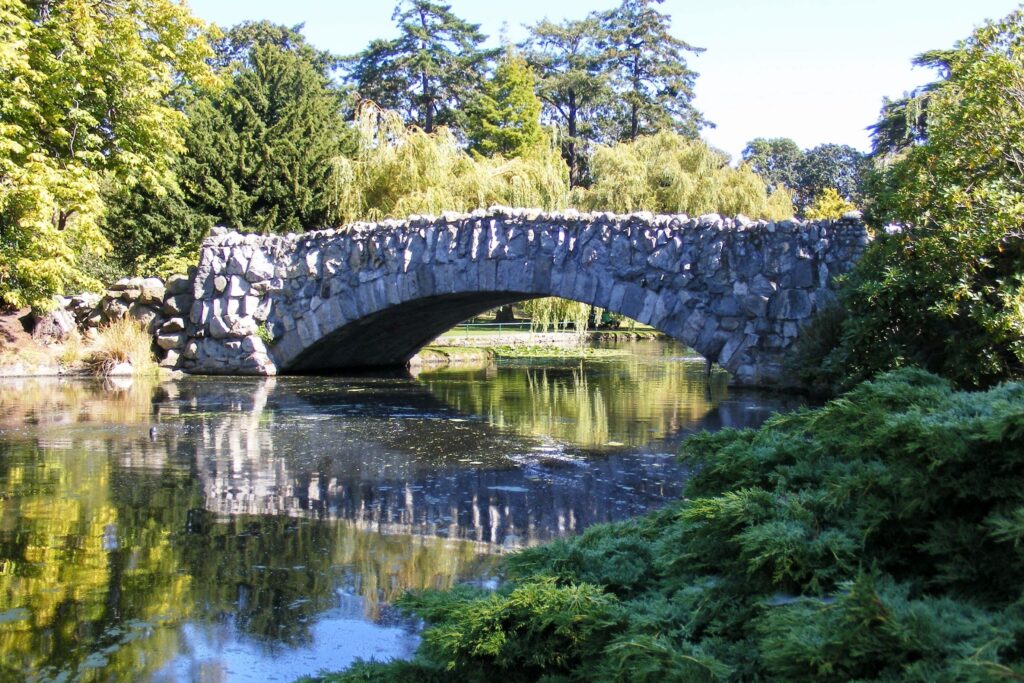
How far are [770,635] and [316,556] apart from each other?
317cm

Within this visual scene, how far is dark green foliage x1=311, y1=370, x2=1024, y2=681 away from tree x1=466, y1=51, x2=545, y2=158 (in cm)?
3458

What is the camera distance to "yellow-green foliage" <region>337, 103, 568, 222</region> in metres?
21.5

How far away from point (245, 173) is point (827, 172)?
159ft

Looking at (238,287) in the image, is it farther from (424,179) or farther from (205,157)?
(205,157)

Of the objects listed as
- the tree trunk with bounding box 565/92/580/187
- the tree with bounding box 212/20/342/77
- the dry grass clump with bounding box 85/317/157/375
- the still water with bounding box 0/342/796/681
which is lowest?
the still water with bounding box 0/342/796/681

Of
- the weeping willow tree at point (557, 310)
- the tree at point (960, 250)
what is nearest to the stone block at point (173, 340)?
the weeping willow tree at point (557, 310)

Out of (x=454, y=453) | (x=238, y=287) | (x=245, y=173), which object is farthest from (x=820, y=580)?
(x=245, y=173)

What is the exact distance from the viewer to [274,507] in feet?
20.6

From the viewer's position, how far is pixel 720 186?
1164 inches

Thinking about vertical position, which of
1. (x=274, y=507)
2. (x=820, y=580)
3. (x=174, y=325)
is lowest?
(x=274, y=507)

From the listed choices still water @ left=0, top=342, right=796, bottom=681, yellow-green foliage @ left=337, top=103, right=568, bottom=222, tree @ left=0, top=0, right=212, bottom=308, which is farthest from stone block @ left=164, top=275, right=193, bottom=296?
yellow-green foliage @ left=337, top=103, right=568, bottom=222

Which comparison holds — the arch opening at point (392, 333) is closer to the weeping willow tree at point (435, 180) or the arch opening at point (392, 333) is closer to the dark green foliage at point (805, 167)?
the weeping willow tree at point (435, 180)

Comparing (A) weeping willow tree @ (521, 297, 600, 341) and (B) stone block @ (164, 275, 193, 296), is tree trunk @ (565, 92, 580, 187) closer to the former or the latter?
(A) weeping willow tree @ (521, 297, 600, 341)

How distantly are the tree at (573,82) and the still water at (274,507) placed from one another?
32687 mm
